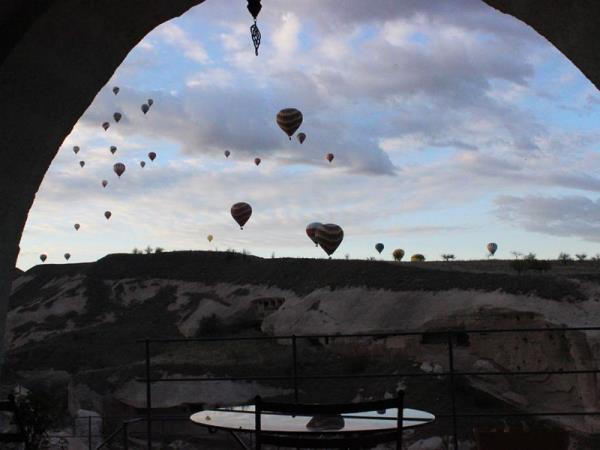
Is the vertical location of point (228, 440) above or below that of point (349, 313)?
below

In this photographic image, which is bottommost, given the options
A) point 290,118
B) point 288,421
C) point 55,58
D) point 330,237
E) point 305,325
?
point 288,421

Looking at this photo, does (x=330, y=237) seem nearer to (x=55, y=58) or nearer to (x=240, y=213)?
(x=240, y=213)

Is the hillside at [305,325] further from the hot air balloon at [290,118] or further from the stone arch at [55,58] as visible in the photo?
the stone arch at [55,58]

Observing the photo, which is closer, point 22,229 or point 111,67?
point 22,229

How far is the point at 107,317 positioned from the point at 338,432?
38755mm

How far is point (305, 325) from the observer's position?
29078 millimetres

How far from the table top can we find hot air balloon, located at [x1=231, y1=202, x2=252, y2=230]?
106 feet

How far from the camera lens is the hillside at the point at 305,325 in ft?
78.4

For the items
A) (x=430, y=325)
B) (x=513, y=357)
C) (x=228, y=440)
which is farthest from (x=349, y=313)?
(x=228, y=440)

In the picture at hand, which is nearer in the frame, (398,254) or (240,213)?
(240,213)

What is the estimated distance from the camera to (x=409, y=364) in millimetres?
25172

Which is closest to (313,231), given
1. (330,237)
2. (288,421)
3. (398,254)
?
(330,237)

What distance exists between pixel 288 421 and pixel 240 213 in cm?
3263

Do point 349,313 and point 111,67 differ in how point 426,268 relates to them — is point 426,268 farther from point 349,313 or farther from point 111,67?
point 111,67
